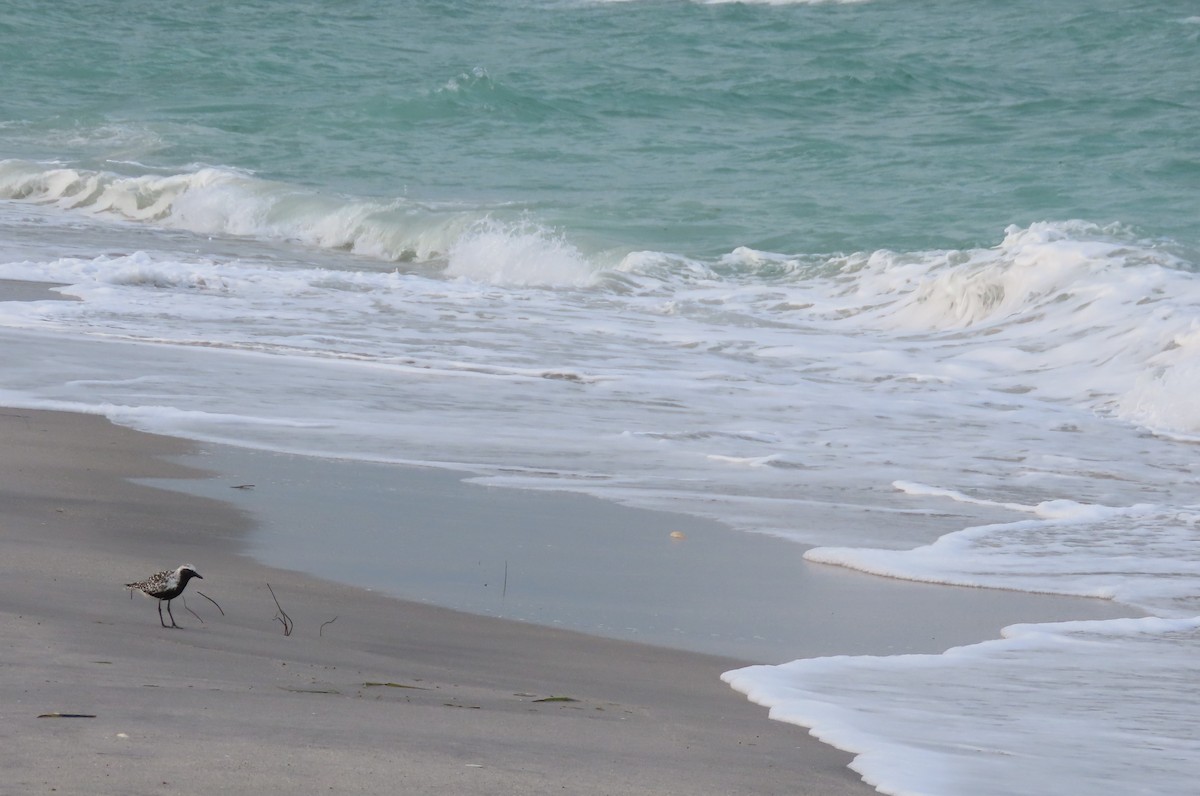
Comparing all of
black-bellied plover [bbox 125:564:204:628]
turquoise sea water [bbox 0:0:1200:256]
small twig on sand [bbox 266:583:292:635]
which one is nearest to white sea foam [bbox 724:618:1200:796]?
small twig on sand [bbox 266:583:292:635]

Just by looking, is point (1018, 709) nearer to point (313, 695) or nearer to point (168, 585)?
point (313, 695)

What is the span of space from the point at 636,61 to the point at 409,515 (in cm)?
2252

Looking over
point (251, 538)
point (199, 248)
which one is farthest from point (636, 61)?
point (251, 538)

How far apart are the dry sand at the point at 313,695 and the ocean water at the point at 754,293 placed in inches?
13.7

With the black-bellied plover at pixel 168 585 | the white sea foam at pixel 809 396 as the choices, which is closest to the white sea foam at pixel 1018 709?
the white sea foam at pixel 809 396

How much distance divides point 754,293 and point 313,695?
1017 cm

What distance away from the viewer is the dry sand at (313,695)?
263 centimetres

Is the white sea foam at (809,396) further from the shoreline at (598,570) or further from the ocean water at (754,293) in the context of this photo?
the shoreline at (598,570)

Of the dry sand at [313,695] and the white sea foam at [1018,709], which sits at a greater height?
the dry sand at [313,695]

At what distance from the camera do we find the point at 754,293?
1309cm

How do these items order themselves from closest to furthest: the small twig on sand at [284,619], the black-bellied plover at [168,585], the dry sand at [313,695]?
1. the dry sand at [313,695]
2. the black-bellied plover at [168,585]
3. the small twig on sand at [284,619]

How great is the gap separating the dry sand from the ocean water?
35 cm

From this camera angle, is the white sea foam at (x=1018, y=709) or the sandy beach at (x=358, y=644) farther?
the white sea foam at (x=1018, y=709)

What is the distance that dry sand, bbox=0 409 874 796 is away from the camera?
104 inches
